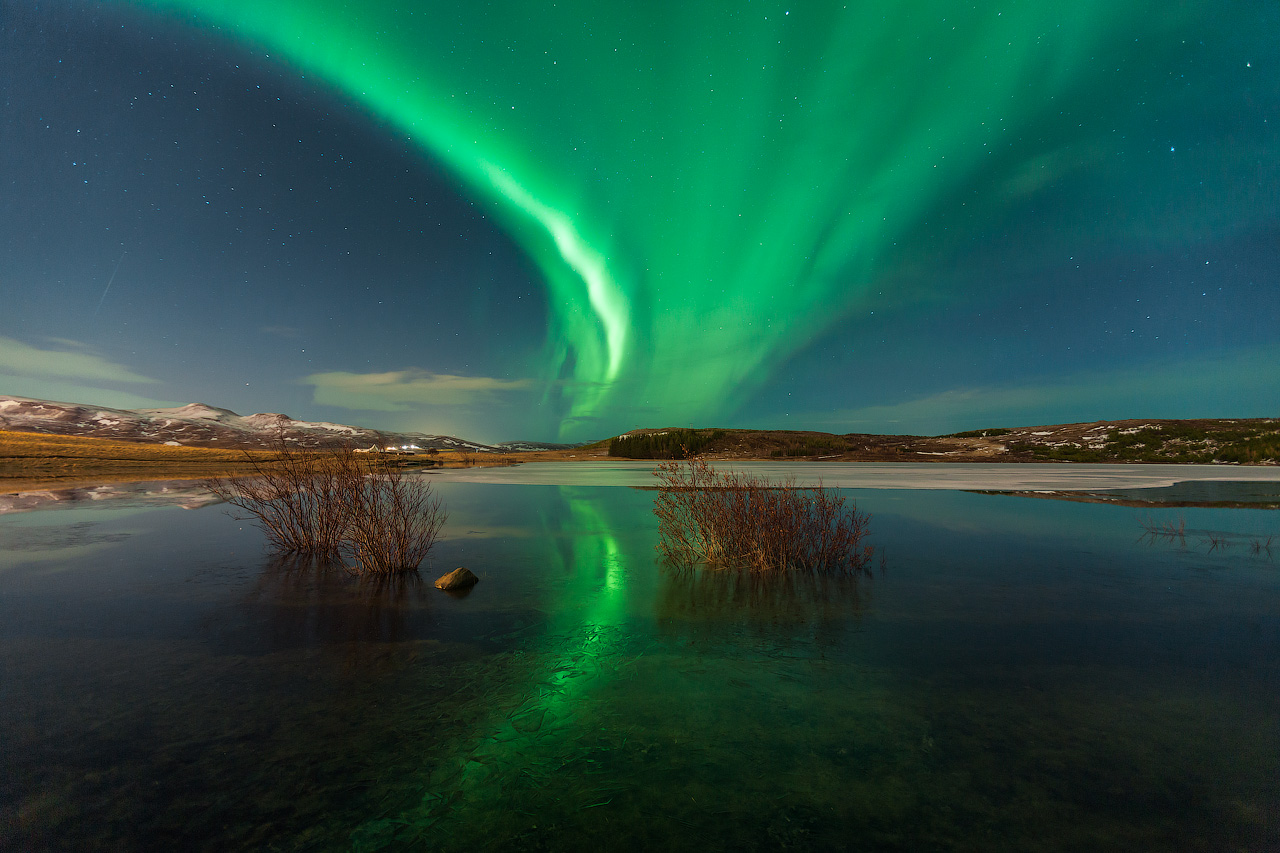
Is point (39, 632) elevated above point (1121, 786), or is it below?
above

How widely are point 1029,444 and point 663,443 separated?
4896 cm

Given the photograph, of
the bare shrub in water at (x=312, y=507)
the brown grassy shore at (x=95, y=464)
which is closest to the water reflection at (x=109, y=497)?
the brown grassy shore at (x=95, y=464)

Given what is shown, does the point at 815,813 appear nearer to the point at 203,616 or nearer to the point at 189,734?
the point at 189,734

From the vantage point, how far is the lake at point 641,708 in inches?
150

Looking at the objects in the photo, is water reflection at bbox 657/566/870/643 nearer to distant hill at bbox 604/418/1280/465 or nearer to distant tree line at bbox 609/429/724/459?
distant hill at bbox 604/418/1280/465

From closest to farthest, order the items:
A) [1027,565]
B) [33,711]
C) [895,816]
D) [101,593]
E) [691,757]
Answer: [895,816] → [691,757] → [33,711] → [101,593] → [1027,565]

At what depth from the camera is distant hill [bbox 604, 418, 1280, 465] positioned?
5491cm

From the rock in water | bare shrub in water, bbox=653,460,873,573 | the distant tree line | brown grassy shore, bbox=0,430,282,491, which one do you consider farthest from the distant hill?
brown grassy shore, bbox=0,430,282,491

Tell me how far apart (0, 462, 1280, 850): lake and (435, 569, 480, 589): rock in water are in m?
0.36

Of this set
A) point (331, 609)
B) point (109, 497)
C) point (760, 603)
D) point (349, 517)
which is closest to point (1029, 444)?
point (760, 603)

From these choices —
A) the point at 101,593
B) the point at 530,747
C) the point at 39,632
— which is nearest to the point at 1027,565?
the point at 530,747

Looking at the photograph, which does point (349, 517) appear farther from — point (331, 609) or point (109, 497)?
point (109, 497)

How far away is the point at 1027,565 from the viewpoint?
11.9 metres

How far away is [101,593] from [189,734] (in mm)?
7199
